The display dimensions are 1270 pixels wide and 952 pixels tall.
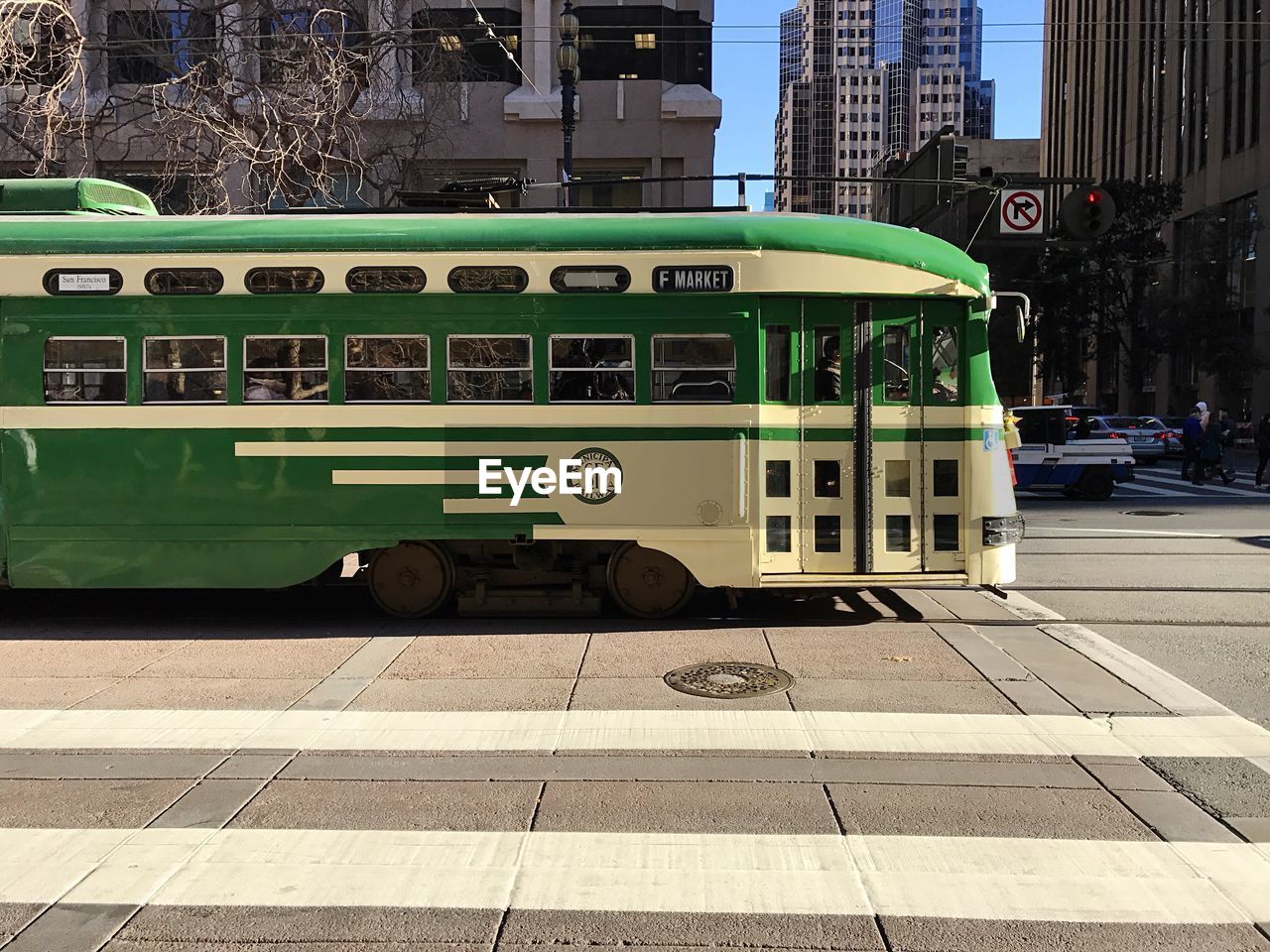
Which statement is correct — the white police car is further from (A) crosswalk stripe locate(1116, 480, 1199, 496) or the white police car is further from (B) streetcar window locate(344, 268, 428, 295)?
(B) streetcar window locate(344, 268, 428, 295)

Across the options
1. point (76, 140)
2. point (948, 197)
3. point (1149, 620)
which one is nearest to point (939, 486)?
point (1149, 620)

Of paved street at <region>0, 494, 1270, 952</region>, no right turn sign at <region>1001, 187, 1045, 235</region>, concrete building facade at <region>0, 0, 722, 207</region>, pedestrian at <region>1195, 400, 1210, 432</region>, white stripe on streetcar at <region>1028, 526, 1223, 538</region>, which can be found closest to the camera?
paved street at <region>0, 494, 1270, 952</region>

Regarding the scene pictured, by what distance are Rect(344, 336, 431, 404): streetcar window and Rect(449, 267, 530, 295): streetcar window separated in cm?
54

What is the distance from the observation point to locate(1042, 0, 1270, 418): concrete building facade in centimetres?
4553

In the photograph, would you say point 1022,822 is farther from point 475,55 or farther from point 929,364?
point 475,55

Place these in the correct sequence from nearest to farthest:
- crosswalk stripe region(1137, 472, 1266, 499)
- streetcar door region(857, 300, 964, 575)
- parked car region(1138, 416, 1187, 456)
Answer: streetcar door region(857, 300, 964, 575) → crosswalk stripe region(1137, 472, 1266, 499) → parked car region(1138, 416, 1187, 456)

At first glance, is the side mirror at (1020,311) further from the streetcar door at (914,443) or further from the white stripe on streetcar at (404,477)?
the white stripe on streetcar at (404,477)

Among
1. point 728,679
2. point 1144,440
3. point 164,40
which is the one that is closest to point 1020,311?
point 728,679

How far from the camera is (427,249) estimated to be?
8.38 m

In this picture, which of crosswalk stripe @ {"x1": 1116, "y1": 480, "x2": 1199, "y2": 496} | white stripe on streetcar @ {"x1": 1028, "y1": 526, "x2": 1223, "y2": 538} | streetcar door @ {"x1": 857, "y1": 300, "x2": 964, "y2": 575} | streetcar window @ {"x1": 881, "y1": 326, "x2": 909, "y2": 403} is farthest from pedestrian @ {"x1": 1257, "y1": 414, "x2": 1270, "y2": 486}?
streetcar window @ {"x1": 881, "y1": 326, "x2": 909, "y2": 403}

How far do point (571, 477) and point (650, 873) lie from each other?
4.50 m

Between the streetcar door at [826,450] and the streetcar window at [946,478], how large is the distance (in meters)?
0.75

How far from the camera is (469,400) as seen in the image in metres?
8.43

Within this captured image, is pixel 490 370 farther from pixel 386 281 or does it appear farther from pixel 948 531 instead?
pixel 948 531
